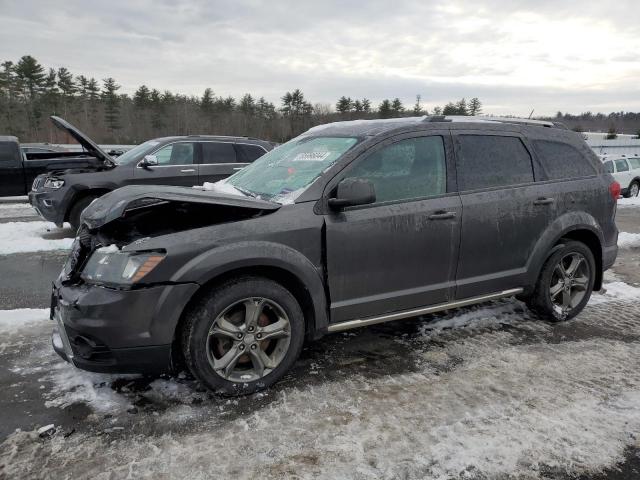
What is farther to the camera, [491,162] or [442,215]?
[491,162]

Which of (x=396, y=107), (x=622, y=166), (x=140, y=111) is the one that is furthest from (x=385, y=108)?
(x=622, y=166)

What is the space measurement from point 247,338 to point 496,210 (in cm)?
228

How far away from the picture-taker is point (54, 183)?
8188 mm

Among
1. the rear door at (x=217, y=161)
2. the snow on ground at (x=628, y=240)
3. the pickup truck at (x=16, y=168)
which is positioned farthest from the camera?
the pickup truck at (x=16, y=168)

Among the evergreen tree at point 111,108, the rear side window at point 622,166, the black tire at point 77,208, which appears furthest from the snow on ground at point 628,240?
the evergreen tree at point 111,108

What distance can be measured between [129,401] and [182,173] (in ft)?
21.4

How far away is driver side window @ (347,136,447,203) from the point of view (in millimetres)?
3566

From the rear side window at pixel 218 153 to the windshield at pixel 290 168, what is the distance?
5.19 m

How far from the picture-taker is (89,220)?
10.7ft

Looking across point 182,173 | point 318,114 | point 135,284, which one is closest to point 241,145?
point 182,173

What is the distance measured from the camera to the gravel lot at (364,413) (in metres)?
2.46

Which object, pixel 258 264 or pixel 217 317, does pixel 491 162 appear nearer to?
pixel 258 264

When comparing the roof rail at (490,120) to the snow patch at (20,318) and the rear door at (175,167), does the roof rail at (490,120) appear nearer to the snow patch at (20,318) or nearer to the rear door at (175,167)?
the snow patch at (20,318)

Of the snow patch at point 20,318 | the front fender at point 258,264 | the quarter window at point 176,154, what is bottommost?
the snow patch at point 20,318
